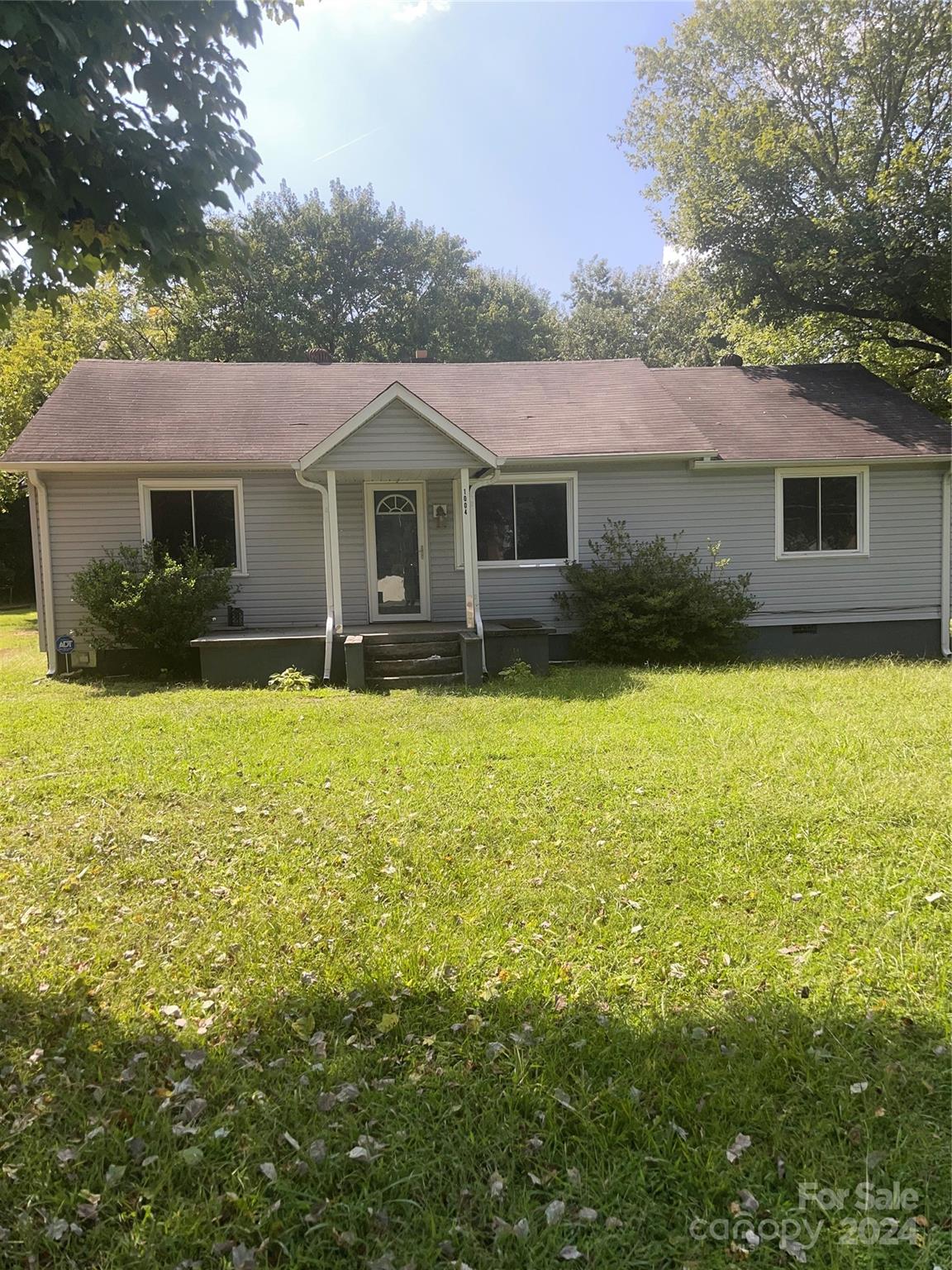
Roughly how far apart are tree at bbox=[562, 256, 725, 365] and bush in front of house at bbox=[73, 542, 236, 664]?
1177 inches

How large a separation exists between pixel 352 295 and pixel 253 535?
80.7 feet

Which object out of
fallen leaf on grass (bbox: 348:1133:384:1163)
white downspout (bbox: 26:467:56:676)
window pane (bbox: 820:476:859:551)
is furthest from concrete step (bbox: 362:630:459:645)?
fallen leaf on grass (bbox: 348:1133:384:1163)

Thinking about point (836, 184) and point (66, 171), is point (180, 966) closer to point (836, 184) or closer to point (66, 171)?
point (66, 171)

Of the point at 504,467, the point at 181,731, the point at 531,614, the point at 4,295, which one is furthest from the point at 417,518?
the point at 4,295

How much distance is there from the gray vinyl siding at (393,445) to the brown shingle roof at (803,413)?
16.8 feet

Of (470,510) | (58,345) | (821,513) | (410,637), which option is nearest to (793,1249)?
(410,637)

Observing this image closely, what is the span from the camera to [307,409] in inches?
524

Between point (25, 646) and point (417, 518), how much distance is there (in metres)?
9.90

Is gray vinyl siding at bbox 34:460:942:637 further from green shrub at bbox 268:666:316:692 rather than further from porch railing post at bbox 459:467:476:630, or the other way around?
green shrub at bbox 268:666:316:692

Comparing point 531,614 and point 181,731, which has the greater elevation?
point 531,614

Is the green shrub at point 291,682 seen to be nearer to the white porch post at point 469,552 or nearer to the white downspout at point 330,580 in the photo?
the white downspout at point 330,580

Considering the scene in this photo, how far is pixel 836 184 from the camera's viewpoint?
54.3 feet

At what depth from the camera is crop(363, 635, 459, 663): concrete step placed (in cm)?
1039

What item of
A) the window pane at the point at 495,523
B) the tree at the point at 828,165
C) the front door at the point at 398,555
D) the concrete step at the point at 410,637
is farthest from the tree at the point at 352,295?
the concrete step at the point at 410,637
